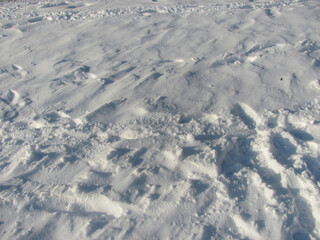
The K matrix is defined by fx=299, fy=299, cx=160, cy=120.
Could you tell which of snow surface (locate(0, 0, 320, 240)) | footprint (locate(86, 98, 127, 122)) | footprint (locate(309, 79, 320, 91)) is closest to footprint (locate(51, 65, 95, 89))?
snow surface (locate(0, 0, 320, 240))

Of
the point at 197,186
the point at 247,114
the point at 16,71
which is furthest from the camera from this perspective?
the point at 16,71

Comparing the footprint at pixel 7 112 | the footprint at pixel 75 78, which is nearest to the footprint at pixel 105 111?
the footprint at pixel 75 78

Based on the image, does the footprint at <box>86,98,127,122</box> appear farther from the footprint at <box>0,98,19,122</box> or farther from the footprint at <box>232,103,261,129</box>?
the footprint at <box>232,103,261,129</box>

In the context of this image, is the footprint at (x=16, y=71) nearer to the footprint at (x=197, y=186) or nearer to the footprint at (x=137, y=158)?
the footprint at (x=137, y=158)

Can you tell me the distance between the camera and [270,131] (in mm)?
2094

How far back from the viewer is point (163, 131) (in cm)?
212

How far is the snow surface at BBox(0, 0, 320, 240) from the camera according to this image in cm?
159

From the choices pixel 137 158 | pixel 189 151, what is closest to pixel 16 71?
pixel 137 158

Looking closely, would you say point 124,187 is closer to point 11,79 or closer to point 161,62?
point 161,62

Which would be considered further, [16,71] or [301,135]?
[16,71]

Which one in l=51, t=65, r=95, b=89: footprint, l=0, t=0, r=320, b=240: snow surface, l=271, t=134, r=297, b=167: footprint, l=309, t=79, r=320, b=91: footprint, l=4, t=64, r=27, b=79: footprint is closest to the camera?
l=0, t=0, r=320, b=240: snow surface

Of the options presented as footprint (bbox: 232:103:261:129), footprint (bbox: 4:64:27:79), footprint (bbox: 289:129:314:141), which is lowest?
footprint (bbox: 289:129:314:141)

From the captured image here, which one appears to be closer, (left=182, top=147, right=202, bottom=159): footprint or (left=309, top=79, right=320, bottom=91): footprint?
(left=182, top=147, right=202, bottom=159): footprint

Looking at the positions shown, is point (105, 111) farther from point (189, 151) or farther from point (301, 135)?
point (301, 135)
